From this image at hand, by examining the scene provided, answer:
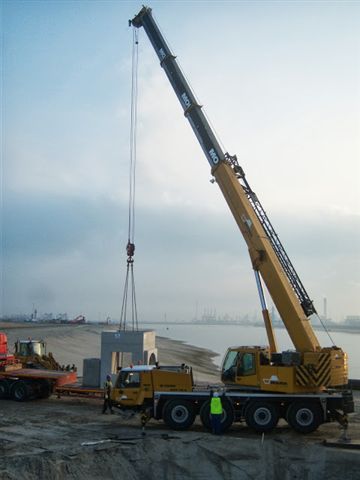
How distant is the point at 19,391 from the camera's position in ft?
67.9

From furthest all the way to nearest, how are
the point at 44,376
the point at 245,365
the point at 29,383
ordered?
the point at 29,383 < the point at 44,376 < the point at 245,365

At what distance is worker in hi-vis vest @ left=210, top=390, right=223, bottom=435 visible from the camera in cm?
1461

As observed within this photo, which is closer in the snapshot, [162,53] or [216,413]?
[216,413]

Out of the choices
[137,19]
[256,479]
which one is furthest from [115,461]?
[137,19]

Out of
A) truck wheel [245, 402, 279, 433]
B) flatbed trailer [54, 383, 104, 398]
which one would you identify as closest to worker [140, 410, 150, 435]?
truck wheel [245, 402, 279, 433]

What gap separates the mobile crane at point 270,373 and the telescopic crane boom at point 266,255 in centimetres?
3

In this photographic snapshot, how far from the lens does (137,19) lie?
70.0 ft

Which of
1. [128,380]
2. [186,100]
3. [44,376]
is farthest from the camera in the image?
[44,376]

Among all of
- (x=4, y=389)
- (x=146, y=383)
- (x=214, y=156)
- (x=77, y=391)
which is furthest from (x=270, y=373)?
(x=4, y=389)

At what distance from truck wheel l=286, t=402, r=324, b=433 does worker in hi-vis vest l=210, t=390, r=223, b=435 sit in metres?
2.18

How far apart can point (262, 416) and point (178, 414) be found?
101 inches

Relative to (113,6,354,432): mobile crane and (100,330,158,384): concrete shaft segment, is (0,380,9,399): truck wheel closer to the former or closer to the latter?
(100,330,158,384): concrete shaft segment

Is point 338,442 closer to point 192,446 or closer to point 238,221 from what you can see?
point 192,446

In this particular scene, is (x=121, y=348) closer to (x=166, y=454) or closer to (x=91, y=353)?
(x=166, y=454)
